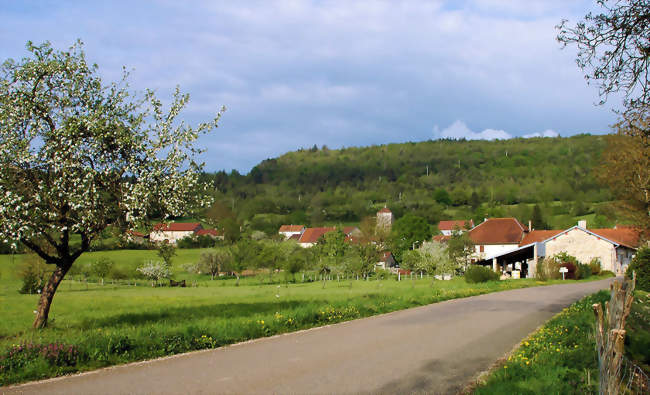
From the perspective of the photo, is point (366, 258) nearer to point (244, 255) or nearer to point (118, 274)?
point (244, 255)

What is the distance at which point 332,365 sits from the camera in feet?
34.1

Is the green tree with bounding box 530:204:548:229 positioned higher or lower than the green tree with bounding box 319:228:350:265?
higher

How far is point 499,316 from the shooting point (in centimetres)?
1898

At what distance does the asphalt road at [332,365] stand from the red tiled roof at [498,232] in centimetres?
7413

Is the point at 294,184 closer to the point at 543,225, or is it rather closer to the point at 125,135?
the point at 543,225

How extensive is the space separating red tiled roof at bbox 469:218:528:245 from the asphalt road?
243 ft

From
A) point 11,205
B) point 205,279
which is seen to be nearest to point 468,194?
point 205,279

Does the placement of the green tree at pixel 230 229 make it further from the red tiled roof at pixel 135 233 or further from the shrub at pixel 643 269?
the red tiled roof at pixel 135 233

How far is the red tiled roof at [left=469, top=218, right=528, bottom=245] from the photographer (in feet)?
284

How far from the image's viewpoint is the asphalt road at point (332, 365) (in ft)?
28.7

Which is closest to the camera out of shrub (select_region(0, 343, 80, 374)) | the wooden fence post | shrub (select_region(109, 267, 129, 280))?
the wooden fence post

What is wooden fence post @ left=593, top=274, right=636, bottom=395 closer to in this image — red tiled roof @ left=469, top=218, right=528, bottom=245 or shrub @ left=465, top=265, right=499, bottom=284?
shrub @ left=465, top=265, right=499, bottom=284

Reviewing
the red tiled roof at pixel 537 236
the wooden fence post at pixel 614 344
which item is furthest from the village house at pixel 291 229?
the wooden fence post at pixel 614 344

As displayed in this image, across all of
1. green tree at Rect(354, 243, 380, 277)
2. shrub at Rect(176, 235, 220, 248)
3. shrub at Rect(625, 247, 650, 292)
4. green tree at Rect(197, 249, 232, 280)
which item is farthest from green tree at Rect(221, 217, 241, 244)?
shrub at Rect(625, 247, 650, 292)
